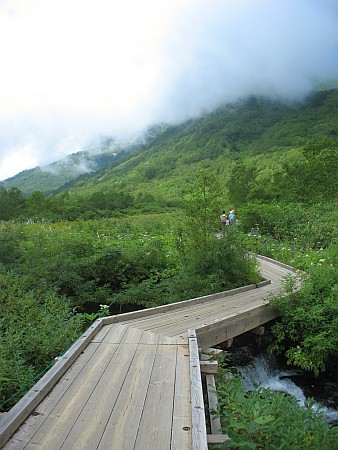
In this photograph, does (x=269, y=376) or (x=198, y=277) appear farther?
(x=198, y=277)

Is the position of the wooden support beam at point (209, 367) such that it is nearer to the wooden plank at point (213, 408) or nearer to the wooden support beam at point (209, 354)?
the wooden plank at point (213, 408)

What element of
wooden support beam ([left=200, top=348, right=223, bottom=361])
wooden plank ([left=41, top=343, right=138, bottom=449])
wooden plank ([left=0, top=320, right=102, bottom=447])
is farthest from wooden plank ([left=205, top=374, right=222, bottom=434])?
wooden plank ([left=0, top=320, right=102, bottom=447])

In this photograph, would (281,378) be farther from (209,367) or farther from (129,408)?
(129,408)

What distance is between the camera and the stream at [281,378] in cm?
676

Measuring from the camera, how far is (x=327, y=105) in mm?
120562

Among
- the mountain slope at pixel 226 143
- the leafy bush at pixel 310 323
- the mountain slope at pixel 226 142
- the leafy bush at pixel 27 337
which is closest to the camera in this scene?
the leafy bush at pixel 27 337

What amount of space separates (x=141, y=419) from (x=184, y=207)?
7.17m

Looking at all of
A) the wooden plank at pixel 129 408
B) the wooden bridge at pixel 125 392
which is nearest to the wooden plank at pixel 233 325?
the wooden bridge at pixel 125 392

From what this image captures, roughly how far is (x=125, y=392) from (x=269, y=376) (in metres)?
4.50

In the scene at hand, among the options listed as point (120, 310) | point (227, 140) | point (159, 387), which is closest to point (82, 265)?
point (120, 310)

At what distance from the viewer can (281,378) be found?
Result: 293 inches

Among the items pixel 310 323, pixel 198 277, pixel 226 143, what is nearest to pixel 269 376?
pixel 310 323

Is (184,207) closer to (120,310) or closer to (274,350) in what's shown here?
(120,310)

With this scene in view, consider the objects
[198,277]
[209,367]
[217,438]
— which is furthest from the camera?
[198,277]
